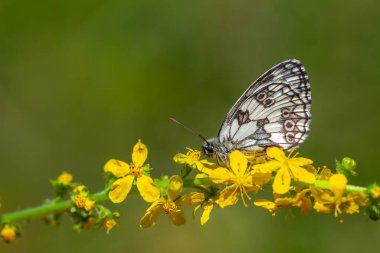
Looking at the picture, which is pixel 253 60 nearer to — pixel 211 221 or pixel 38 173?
pixel 211 221

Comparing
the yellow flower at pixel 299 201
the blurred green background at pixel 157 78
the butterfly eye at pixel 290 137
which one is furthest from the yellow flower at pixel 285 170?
the blurred green background at pixel 157 78

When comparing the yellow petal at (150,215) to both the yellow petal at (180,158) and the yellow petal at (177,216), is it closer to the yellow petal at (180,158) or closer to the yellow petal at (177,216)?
the yellow petal at (177,216)

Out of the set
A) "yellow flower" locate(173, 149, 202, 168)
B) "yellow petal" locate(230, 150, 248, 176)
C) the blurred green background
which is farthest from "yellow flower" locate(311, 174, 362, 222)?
the blurred green background

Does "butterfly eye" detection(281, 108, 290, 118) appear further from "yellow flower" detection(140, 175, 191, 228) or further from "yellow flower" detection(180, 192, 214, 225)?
"yellow flower" detection(140, 175, 191, 228)

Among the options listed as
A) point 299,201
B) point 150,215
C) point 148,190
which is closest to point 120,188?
point 148,190

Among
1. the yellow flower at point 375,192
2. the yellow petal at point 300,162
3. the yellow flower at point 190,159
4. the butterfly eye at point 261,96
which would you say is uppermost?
the butterfly eye at point 261,96
